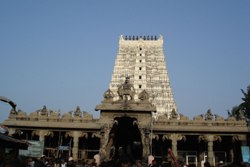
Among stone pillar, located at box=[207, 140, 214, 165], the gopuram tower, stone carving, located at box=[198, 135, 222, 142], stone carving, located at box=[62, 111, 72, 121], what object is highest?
the gopuram tower

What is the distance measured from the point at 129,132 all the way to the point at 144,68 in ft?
147

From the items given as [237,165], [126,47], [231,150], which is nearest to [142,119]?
[231,150]

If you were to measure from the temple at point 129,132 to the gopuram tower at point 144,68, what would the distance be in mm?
36135

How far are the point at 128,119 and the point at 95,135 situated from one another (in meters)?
3.94

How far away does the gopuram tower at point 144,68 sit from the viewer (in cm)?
7462

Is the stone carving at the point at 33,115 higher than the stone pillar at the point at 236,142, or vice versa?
the stone carving at the point at 33,115

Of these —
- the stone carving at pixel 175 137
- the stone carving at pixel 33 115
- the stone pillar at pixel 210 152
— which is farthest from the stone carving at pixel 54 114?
the stone pillar at pixel 210 152

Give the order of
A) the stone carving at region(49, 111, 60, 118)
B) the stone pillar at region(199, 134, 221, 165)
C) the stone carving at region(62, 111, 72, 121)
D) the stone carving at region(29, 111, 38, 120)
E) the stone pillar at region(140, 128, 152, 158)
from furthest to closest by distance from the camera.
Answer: the stone carving at region(29, 111, 38, 120)
the stone carving at region(49, 111, 60, 118)
the stone carving at region(62, 111, 72, 121)
the stone pillar at region(199, 134, 221, 165)
the stone pillar at region(140, 128, 152, 158)

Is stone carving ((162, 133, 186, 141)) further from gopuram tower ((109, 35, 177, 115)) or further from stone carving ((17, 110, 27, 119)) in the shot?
gopuram tower ((109, 35, 177, 115))

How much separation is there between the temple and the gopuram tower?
3614 centimetres

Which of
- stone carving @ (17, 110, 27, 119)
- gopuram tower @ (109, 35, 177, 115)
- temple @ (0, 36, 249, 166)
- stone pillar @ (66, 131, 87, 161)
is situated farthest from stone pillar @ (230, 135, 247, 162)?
gopuram tower @ (109, 35, 177, 115)

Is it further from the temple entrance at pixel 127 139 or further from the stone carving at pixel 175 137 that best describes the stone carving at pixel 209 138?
the temple entrance at pixel 127 139

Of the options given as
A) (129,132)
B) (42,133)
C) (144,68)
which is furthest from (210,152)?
(144,68)

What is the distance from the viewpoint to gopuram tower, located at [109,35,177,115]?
245ft
